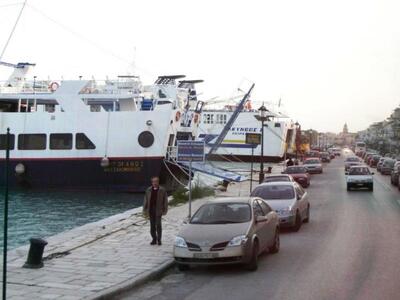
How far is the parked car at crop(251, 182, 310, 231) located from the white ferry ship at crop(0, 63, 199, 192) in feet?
63.4

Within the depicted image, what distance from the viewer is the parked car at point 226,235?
10927 mm

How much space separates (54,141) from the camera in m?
38.4

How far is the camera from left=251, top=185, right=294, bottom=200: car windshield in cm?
1814

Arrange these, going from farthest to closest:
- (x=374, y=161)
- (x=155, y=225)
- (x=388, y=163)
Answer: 1. (x=374, y=161)
2. (x=388, y=163)
3. (x=155, y=225)

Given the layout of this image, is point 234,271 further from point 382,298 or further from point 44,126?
point 44,126

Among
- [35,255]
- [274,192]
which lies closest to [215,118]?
[274,192]

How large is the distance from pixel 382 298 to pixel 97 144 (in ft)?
100

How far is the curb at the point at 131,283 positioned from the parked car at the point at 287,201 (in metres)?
5.84

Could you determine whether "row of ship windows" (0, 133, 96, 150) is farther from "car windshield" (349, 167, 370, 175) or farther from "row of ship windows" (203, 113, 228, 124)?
"row of ship windows" (203, 113, 228, 124)

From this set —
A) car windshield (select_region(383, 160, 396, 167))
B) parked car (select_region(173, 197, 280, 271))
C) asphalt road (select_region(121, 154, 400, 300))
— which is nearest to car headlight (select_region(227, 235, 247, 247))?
parked car (select_region(173, 197, 280, 271))

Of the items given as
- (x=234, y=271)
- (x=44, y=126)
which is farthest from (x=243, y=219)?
(x=44, y=126)

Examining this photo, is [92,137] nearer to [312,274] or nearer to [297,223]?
[297,223]

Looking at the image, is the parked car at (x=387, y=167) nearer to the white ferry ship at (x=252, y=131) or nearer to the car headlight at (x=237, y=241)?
the white ferry ship at (x=252, y=131)

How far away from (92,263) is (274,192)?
8.10 m
